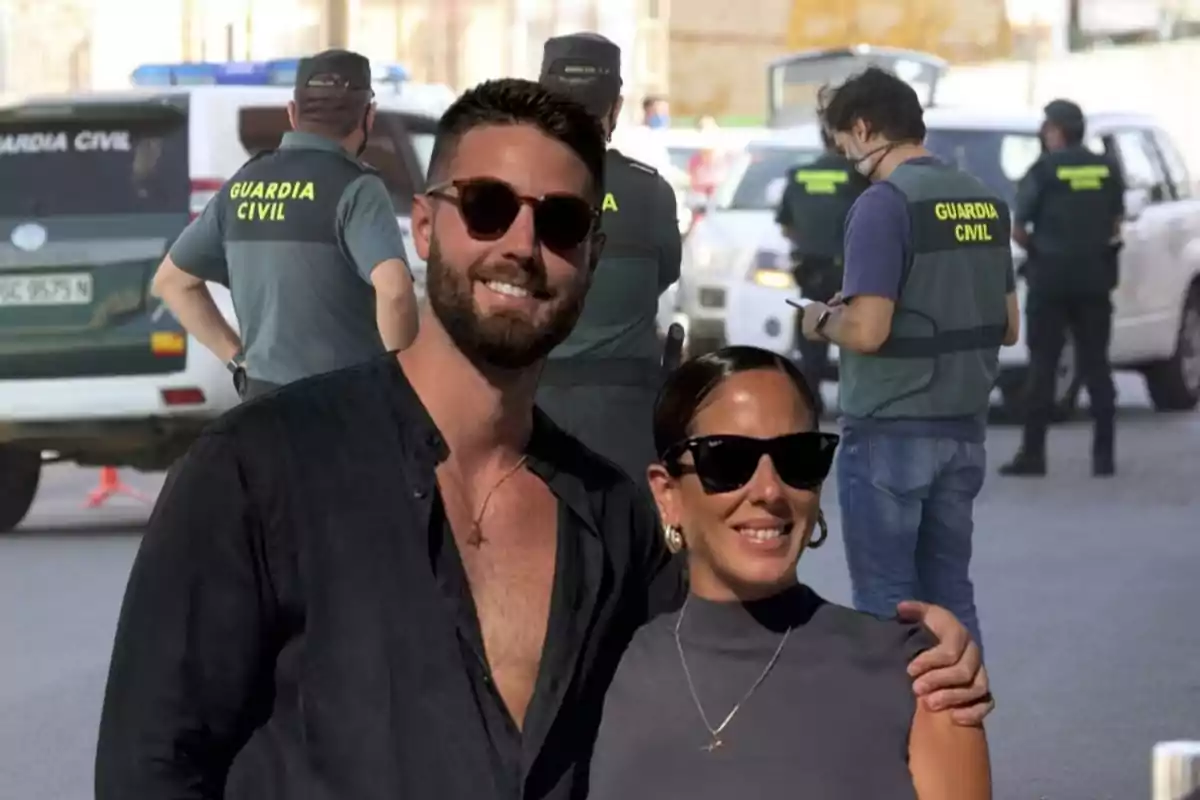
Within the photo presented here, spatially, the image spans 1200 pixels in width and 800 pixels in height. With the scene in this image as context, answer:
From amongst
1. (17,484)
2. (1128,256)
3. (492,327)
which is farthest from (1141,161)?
(492,327)

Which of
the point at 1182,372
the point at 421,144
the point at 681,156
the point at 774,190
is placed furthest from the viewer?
the point at 681,156

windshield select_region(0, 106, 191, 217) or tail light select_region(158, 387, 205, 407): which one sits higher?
windshield select_region(0, 106, 191, 217)

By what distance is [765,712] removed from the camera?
9.70ft

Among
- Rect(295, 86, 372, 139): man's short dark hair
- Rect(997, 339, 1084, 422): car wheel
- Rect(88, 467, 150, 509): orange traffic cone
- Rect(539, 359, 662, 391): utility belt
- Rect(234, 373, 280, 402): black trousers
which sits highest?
Rect(295, 86, 372, 139): man's short dark hair

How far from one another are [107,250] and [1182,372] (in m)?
8.34

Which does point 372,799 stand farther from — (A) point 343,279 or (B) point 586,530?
(A) point 343,279

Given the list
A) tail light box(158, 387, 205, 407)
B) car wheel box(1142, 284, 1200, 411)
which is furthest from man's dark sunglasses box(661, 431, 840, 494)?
car wheel box(1142, 284, 1200, 411)

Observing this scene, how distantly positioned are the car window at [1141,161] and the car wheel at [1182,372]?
0.73 m

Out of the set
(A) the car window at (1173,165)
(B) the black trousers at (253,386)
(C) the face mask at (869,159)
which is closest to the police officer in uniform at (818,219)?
(A) the car window at (1173,165)

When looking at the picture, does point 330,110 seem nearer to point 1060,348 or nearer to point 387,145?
point 387,145

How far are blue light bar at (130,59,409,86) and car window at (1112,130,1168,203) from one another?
190 inches

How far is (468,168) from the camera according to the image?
279 centimetres

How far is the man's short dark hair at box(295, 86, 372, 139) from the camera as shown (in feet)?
23.3

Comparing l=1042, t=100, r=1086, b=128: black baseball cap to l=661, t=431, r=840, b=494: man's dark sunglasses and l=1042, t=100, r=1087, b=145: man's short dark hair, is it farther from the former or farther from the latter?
l=661, t=431, r=840, b=494: man's dark sunglasses
